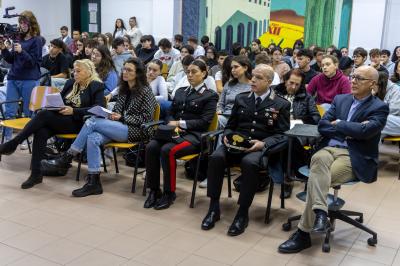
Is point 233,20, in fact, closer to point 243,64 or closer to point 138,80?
point 243,64

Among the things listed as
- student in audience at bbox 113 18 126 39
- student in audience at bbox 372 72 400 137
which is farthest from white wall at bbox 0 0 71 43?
student in audience at bbox 372 72 400 137

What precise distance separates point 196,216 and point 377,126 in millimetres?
1457

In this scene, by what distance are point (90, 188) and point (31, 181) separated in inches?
22.7

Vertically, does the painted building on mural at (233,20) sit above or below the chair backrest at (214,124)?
above

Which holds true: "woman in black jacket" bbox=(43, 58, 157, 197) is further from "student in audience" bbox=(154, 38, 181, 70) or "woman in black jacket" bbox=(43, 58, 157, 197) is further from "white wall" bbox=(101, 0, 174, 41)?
"white wall" bbox=(101, 0, 174, 41)

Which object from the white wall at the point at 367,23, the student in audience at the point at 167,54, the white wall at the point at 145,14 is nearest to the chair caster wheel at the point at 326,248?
the student in audience at the point at 167,54

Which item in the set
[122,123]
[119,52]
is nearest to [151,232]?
[122,123]

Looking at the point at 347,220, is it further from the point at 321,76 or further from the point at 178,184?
the point at 321,76

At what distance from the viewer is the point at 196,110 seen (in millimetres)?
3867

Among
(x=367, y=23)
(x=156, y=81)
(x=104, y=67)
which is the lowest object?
(x=156, y=81)

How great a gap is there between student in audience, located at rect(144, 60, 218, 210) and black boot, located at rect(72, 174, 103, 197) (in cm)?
50

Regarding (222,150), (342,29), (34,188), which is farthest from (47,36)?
(222,150)

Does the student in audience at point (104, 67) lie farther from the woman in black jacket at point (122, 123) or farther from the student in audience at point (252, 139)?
the student in audience at point (252, 139)

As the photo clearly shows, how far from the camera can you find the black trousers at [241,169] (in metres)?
3.18
